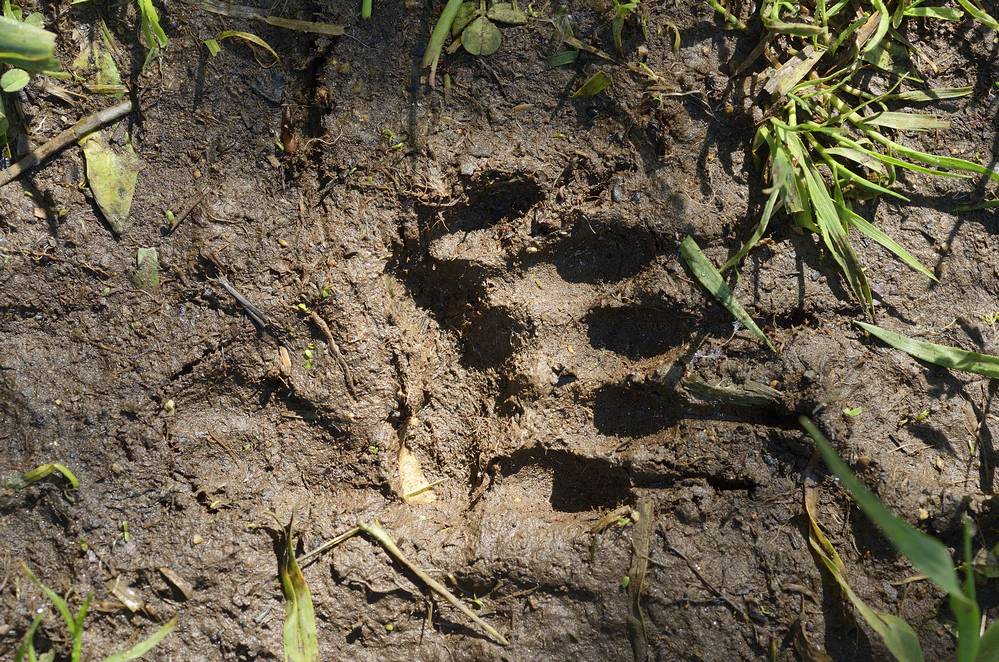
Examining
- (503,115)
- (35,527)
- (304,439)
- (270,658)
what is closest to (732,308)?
(503,115)

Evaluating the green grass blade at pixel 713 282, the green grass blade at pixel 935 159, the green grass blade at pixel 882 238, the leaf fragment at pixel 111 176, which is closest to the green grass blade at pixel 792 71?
the green grass blade at pixel 935 159

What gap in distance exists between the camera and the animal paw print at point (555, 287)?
1.86 metres

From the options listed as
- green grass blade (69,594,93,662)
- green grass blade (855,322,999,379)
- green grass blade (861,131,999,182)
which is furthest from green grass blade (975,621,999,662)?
green grass blade (69,594,93,662)

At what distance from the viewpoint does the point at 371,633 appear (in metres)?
→ 1.74

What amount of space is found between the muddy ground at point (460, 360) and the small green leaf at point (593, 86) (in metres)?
0.02

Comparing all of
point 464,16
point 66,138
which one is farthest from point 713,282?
point 66,138

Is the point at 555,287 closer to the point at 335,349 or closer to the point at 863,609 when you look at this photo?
the point at 335,349

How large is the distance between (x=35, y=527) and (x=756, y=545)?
1.71 metres

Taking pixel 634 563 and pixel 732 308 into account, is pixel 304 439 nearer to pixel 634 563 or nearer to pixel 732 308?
pixel 634 563

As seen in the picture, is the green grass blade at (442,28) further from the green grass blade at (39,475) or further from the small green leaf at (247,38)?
the green grass blade at (39,475)

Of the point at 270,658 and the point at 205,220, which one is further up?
the point at 205,220

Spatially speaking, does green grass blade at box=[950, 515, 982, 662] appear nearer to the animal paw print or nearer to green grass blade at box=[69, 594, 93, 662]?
the animal paw print

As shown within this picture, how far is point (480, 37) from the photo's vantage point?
184 cm

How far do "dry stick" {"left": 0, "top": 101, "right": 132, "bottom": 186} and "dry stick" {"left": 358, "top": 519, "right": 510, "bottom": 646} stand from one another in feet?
3.85
